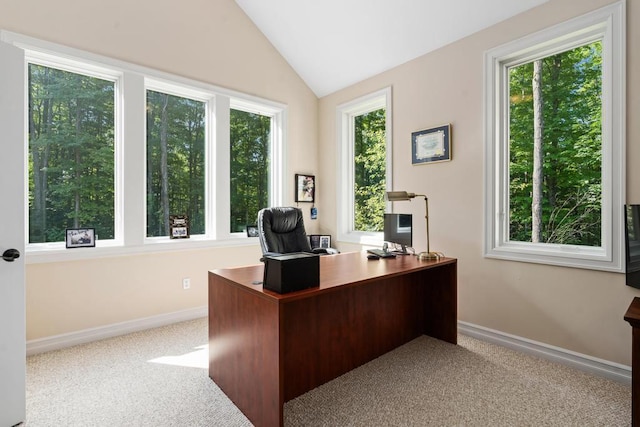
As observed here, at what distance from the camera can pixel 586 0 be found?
2316mm

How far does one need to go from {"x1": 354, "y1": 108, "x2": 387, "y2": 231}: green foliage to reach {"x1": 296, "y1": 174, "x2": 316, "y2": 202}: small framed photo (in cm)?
62

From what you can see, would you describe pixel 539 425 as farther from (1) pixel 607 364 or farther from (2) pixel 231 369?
(2) pixel 231 369

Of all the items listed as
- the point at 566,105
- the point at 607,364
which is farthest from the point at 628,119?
the point at 607,364

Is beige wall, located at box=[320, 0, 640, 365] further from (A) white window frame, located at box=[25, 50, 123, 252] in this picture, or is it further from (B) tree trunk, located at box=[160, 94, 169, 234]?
(A) white window frame, located at box=[25, 50, 123, 252]

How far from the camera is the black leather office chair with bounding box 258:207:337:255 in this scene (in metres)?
3.06

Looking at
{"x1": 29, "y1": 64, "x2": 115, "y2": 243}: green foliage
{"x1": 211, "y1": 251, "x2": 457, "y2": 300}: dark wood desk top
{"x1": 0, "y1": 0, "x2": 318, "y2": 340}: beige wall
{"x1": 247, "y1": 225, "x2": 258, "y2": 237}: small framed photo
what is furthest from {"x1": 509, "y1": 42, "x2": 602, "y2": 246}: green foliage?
{"x1": 29, "y1": 64, "x2": 115, "y2": 243}: green foliage

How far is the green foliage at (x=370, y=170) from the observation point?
398 cm

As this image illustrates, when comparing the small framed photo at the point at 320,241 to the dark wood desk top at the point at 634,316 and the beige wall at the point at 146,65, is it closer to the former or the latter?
the beige wall at the point at 146,65

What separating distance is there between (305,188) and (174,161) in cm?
169

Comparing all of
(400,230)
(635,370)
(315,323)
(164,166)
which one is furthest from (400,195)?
(164,166)

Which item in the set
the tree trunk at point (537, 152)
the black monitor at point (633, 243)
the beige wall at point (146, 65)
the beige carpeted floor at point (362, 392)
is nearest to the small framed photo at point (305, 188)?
the beige wall at point (146, 65)

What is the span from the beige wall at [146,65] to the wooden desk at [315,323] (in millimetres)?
1390

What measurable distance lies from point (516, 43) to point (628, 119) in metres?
1.02


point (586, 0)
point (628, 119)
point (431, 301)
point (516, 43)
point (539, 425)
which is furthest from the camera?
point (431, 301)
